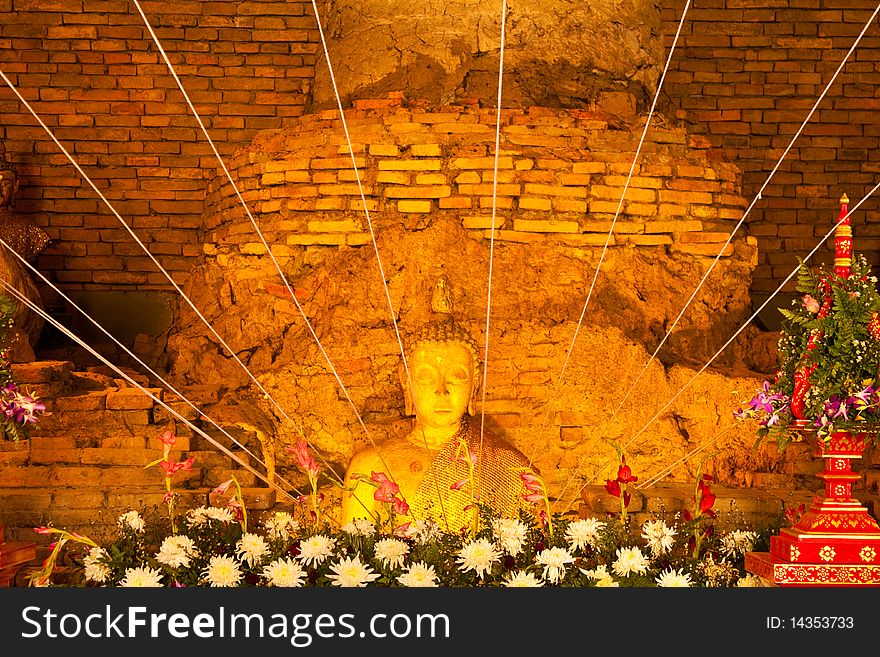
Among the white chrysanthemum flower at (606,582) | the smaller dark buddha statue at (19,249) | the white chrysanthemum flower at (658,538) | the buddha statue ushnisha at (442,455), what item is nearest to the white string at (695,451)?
the buddha statue ushnisha at (442,455)

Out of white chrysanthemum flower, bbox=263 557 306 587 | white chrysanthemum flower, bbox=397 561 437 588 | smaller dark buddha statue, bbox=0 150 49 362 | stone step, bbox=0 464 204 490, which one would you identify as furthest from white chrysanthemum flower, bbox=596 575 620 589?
smaller dark buddha statue, bbox=0 150 49 362

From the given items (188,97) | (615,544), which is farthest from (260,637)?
(188,97)

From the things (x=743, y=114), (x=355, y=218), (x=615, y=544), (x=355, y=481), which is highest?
(x=743, y=114)

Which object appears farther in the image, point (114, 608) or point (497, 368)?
point (497, 368)

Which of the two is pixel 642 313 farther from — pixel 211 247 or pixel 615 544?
pixel 615 544

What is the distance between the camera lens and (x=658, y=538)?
163 inches

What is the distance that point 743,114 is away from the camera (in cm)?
1047

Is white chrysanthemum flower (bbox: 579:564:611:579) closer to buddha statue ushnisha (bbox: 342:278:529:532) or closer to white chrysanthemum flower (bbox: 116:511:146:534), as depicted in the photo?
white chrysanthemum flower (bbox: 116:511:146:534)

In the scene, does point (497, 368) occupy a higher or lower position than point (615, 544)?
higher

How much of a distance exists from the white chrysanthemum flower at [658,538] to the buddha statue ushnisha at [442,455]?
1.66 m

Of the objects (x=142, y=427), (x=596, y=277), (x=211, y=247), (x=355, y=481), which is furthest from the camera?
(x=211, y=247)

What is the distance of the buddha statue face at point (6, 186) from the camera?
918cm

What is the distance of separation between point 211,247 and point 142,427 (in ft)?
5.89

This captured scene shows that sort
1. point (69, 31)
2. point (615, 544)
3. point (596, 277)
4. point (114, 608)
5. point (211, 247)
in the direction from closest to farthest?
point (114, 608) < point (615, 544) < point (596, 277) < point (211, 247) < point (69, 31)
